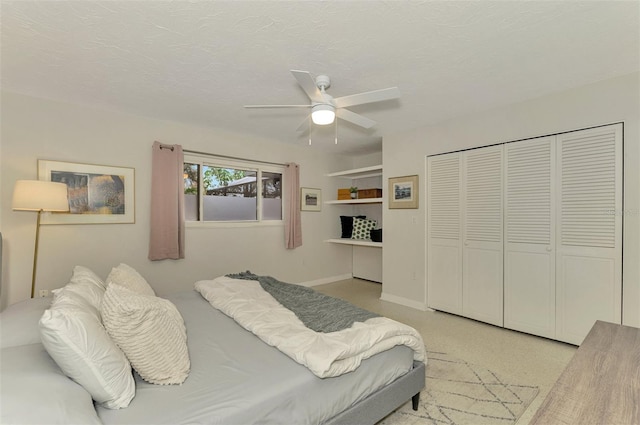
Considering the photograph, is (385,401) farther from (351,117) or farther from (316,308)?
(351,117)

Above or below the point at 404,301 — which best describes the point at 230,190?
above

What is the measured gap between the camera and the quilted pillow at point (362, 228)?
17.8 feet

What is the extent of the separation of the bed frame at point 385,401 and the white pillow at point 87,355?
939 mm

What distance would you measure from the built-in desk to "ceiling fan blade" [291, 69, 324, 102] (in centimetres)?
195

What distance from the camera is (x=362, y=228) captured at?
545 centimetres

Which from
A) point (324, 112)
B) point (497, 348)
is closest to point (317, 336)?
point (324, 112)

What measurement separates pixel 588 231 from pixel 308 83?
9.50 feet

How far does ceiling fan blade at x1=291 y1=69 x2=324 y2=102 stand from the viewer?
1885 mm

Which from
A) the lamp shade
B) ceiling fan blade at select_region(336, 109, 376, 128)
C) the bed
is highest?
ceiling fan blade at select_region(336, 109, 376, 128)

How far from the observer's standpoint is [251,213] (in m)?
4.75

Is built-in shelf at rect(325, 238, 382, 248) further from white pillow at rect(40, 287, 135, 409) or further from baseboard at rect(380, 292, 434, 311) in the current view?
white pillow at rect(40, 287, 135, 409)

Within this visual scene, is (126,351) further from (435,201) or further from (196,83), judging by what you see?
(435,201)

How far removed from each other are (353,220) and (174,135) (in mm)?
3259

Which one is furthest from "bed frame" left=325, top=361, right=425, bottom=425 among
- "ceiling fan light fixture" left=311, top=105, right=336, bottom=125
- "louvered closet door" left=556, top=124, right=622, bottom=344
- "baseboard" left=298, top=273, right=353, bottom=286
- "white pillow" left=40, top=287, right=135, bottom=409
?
"baseboard" left=298, top=273, right=353, bottom=286
